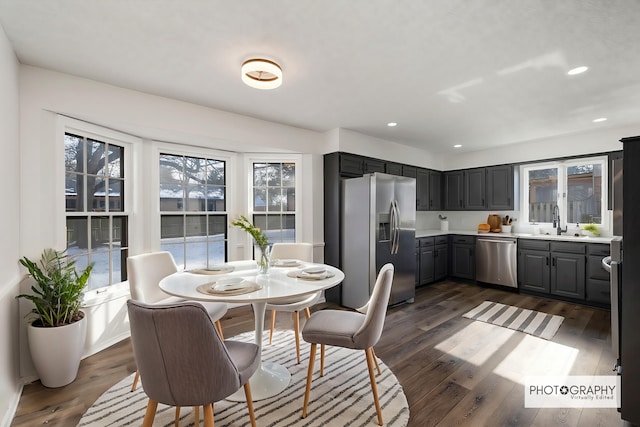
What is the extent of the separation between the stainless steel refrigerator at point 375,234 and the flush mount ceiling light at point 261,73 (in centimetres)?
182

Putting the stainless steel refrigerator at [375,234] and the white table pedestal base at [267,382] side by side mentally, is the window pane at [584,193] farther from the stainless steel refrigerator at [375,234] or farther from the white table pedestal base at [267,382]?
the white table pedestal base at [267,382]

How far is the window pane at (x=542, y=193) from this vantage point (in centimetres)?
478

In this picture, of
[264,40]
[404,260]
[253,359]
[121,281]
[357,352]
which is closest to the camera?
[253,359]

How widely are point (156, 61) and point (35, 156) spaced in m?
1.22

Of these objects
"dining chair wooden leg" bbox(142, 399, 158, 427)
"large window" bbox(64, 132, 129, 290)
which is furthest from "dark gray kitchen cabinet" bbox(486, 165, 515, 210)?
"large window" bbox(64, 132, 129, 290)

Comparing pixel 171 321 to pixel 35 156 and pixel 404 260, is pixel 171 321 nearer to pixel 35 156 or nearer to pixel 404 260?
pixel 35 156

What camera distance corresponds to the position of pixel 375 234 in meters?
3.72

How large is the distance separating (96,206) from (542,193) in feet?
20.6

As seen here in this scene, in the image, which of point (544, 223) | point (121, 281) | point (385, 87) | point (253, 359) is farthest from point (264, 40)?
point (544, 223)

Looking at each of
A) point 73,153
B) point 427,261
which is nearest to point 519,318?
point 427,261

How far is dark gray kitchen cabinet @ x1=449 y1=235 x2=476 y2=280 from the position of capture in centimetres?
503

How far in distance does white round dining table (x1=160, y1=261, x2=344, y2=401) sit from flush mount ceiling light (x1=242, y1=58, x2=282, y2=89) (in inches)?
59.5

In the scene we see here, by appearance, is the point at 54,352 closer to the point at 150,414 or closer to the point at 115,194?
the point at 150,414

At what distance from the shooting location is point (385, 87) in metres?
2.73
